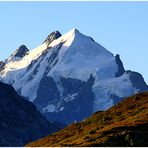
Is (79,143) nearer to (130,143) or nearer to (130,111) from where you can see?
(130,143)

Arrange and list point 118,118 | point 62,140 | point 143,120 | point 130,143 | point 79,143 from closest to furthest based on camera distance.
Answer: point 130,143
point 79,143
point 143,120
point 62,140
point 118,118

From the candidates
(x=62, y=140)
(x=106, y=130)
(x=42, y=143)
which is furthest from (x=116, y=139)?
(x=42, y=143)

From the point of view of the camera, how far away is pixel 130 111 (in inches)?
7751

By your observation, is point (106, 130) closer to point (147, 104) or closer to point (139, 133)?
point (139, 133)

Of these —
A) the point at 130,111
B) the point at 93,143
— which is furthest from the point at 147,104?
the point at 93,143

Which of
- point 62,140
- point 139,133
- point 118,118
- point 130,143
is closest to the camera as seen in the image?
point 130,143

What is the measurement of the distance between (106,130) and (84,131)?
80.9 feet

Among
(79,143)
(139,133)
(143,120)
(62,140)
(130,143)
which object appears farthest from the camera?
(62,140)

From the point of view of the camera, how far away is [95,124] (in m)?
196

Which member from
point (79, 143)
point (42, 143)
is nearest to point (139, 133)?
point (79, 143)

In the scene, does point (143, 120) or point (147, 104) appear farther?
point (147, 104)

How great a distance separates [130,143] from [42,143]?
6001 centimetres

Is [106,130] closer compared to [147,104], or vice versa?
[106,130]

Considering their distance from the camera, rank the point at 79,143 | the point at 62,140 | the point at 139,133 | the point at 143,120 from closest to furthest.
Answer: the point at 139,133
the point at 79,143
the point at 143,120
the point at 62,140
